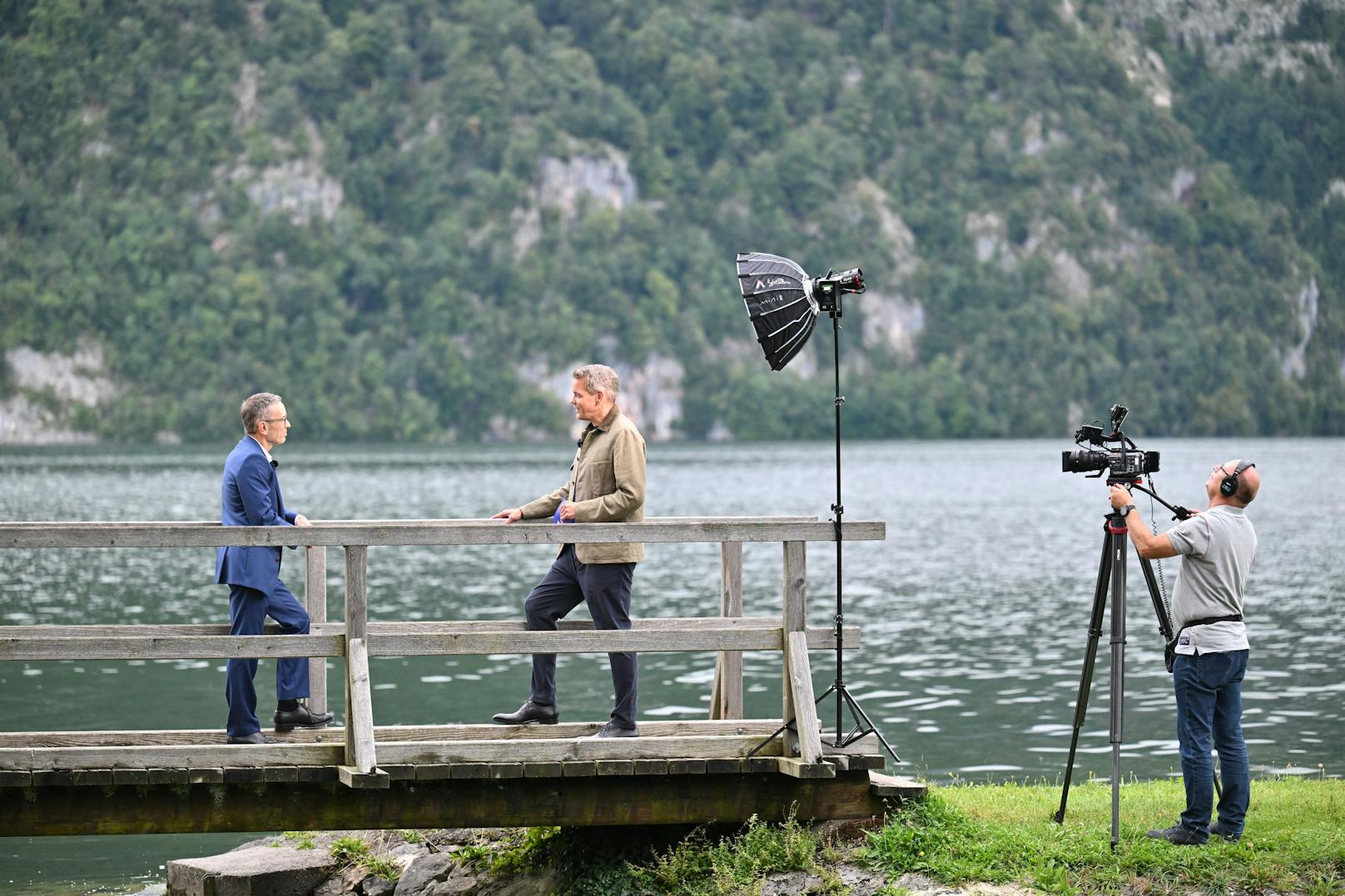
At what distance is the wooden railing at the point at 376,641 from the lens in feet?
26.6

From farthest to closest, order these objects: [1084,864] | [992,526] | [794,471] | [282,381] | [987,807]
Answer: [282,381] → [794,471] → [992,526] → [987,807] → [1084,864]

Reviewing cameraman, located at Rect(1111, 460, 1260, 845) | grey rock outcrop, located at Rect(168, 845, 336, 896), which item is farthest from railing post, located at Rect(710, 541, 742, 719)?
grey rock outcrop, located at Rect(168, 845, 336, 896)

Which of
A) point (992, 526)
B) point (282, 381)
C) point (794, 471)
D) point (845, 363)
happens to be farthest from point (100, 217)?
point (992, 526)

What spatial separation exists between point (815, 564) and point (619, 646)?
3141 centimetres

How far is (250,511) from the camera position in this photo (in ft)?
28.0

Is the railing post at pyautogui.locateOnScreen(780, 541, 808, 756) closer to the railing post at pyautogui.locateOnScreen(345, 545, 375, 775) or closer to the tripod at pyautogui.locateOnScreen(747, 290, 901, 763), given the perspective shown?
the tripod at pyautogui.locateOnScreen(747, 290, 901, 763)

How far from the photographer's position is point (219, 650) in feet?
26.7

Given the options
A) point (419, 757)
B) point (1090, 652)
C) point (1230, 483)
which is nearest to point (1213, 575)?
point (1230, 483)

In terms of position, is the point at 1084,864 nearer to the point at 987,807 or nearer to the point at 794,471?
the point at 987,807

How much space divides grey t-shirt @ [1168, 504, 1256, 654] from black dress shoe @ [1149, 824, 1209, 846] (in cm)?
85

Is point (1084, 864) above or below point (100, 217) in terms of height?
below

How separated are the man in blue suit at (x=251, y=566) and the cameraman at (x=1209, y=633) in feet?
13.2

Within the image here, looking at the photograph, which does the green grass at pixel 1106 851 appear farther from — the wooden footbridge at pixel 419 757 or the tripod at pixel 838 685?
the tripod at pixel 838 685

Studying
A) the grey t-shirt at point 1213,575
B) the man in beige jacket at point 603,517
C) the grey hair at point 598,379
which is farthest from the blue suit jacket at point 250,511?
the grey t-shirt at point 1213,575
